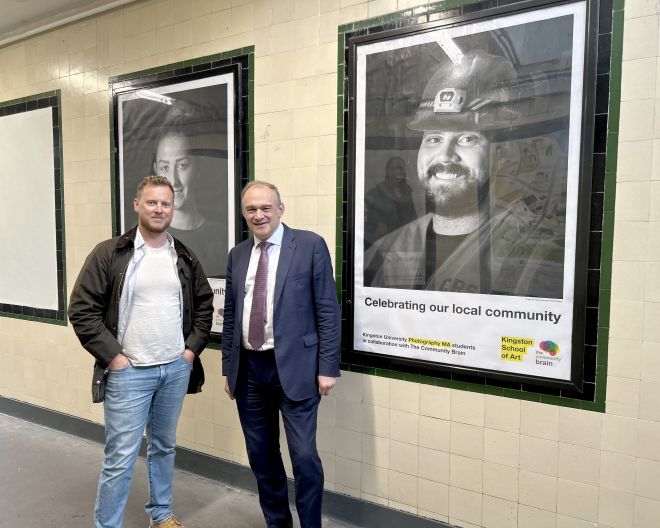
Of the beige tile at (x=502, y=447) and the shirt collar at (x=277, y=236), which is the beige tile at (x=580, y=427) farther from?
the shirt collar at (x=277, y=236)

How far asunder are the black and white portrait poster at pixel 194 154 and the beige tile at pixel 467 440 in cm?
146

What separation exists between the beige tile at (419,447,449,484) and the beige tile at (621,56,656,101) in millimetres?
1707

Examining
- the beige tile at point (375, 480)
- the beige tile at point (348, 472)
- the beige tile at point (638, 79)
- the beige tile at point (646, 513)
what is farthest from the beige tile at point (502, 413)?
the beige tile at point (638, 79)

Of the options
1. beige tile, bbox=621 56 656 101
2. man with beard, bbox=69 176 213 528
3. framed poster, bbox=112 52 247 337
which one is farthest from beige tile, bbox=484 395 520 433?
framed poster, bbox=112 52 247 337

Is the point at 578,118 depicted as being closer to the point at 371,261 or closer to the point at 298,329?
the point at 371,261

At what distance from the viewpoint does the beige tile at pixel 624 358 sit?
197 cm

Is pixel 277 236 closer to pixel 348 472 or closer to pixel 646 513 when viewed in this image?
pixel 348 472

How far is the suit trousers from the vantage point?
2.20 meters

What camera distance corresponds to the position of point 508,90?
6.98ft

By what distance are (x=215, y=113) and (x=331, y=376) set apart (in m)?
1.70

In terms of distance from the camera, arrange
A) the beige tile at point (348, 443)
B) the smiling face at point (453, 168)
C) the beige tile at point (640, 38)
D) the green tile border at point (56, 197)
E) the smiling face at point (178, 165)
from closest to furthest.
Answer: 1. the beige tile at point (640, 38)
2. the smiling face at point (453, 168)
3. the beige tile at point (348, 443)
4. the smiling face at point (178, 165)
5. the green tile border at point (56, 197)

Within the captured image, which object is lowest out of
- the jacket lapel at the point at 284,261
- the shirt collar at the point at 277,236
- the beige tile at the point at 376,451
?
the beige tile at the point at 376,451

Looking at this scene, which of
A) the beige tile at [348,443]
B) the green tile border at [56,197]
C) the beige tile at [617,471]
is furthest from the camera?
the green tile border at [56,197]

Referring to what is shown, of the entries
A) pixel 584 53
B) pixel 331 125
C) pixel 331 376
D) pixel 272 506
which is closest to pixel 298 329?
pixel 331 376
